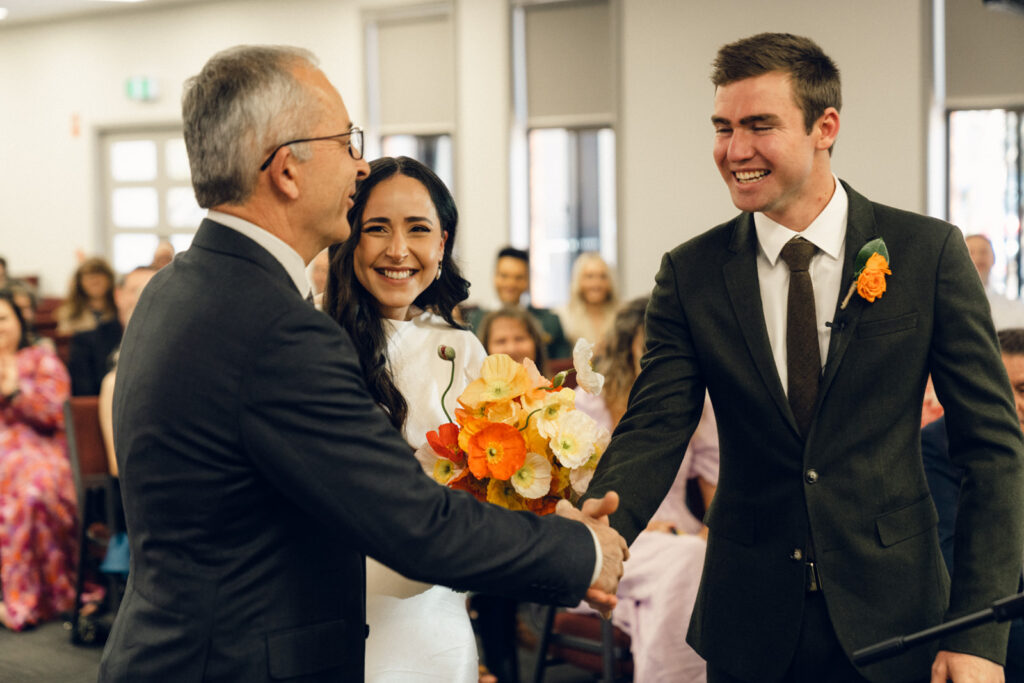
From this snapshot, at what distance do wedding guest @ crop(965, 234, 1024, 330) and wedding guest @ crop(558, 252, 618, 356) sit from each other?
2098 millimetres

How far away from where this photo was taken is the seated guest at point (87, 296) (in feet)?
24.4

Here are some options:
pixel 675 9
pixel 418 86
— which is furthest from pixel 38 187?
pixel 675 9

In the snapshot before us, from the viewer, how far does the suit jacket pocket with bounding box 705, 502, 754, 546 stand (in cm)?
179

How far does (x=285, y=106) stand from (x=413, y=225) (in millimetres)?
602

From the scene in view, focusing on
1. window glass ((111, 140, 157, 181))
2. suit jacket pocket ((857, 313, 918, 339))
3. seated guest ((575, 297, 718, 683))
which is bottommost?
seated guest ((575, 297, 718, 683))

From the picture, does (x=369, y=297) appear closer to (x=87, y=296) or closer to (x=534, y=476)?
(x=534, y=476)

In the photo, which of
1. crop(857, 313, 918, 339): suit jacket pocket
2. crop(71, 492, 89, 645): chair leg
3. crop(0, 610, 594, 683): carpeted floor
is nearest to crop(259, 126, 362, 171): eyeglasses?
crop(857, 313, 918, 339): suit jacket pocket

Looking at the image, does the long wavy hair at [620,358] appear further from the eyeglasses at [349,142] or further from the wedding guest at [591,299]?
the eyeglasses at [349,142]

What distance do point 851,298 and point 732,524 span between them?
16.6 inches

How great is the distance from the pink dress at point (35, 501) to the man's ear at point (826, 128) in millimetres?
4562

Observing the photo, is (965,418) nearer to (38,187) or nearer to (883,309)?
(883,309)

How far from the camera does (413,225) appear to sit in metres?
2.07

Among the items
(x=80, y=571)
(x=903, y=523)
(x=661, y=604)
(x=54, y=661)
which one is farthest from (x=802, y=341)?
(x=80, y=571)

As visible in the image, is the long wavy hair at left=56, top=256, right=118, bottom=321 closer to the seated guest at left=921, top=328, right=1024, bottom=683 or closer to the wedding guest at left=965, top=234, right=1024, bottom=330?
the wedding guest at left=965, top=234, right=1024, bottom=330
